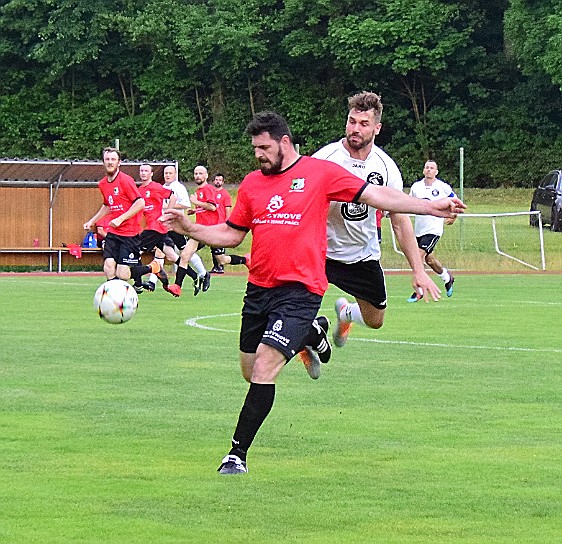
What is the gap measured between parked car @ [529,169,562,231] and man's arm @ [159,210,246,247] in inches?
1095

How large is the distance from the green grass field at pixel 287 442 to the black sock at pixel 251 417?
0.56ft

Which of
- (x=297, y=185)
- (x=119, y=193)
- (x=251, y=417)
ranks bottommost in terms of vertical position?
(x=251, y=417)

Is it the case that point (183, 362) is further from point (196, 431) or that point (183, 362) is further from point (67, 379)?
point (196, 431)

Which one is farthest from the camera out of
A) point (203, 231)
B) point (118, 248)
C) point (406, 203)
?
point (118, 248)

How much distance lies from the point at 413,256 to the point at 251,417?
2592 millimetres

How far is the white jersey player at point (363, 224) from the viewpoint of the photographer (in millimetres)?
9938

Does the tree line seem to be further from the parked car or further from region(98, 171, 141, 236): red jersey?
region(98, 171, 141, 236): red jersey

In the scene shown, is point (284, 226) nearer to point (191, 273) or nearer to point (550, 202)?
point (191, 273)

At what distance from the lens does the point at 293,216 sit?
26.1ft

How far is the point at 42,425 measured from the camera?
9242 mm

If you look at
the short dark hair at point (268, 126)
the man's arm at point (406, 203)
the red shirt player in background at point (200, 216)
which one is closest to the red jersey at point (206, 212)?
the red shirt player in background at point (200, 216)

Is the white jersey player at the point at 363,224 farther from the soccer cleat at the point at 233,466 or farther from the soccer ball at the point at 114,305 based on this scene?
the soccer cleat at the point at 233,466

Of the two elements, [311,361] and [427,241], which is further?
[427,241]

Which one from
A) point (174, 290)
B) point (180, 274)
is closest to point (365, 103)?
point (174, 290)
